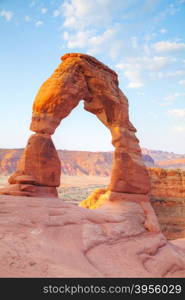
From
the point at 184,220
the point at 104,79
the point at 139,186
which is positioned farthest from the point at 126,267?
the point at 184,220

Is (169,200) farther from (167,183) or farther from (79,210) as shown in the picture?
(79,210)

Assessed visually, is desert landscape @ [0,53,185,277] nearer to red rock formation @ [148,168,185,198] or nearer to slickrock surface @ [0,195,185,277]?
slickrock surface @ [0,195,185,277]

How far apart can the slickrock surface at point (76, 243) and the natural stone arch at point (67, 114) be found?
122 centimetres

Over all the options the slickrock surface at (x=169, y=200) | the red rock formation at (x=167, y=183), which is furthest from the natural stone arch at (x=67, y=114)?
the red rock formation at (x=167, y=183)

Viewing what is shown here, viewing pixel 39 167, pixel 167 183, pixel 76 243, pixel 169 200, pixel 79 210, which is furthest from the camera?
pixel 167 183

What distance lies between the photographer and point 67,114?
9.63 m

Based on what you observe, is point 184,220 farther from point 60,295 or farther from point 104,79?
point 60,295

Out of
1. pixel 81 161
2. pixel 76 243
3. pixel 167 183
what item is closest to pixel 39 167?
pixel 76 243

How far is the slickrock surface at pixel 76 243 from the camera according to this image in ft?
15.3

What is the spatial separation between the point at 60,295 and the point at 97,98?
850 cm

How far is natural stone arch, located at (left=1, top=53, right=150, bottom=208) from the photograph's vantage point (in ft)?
27.9

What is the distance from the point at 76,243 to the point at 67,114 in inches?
196

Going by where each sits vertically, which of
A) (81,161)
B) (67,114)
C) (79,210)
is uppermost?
(67,114)

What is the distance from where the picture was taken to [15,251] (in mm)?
4680
